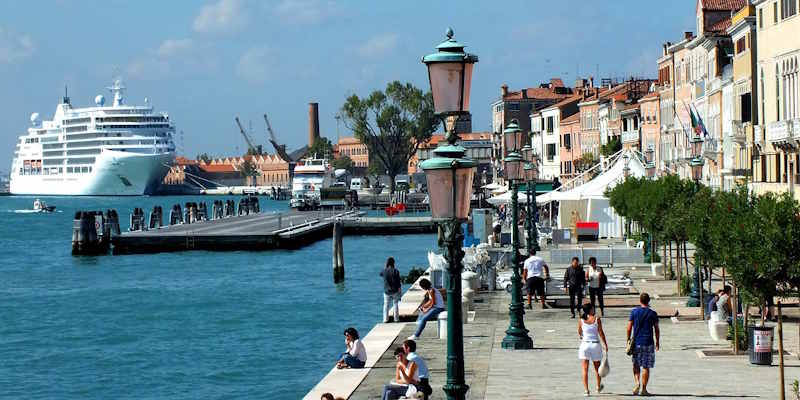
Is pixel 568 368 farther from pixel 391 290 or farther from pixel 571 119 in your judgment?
pixel 571 119

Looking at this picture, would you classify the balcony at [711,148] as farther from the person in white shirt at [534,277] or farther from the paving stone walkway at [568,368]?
the paving stone walkway at [568,368]

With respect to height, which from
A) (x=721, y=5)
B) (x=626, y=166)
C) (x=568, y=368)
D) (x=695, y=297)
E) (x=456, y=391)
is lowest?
(x=568, y=368)

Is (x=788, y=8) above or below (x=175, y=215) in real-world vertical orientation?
above

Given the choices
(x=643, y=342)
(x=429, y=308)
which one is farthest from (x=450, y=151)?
(x=429, y=308)

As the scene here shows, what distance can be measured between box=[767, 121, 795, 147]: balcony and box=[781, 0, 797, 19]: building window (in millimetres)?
3439

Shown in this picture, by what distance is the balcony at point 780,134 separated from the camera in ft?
151

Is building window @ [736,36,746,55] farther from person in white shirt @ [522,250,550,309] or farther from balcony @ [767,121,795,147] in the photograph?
person in white shirt @ [522,250,550,309]

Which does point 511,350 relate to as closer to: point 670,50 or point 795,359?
point 795,359

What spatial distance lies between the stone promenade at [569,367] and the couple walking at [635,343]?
0.27 m

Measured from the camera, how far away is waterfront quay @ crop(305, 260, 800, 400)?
1947 centimetres

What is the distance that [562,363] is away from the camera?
2236 cm

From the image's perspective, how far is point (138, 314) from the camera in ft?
153

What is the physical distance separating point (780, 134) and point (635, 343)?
98.7 feet

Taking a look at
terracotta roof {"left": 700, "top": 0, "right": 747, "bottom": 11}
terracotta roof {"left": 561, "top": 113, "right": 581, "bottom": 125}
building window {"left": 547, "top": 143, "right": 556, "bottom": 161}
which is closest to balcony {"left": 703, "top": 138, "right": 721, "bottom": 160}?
terracotta roof {"left": 700, "top": 0, "right": 747, "bottom": 11}
